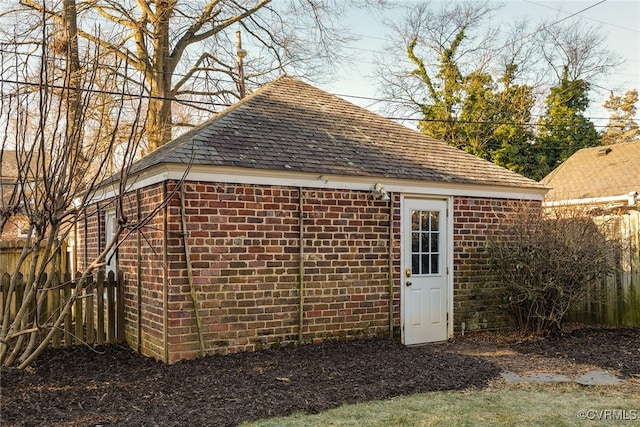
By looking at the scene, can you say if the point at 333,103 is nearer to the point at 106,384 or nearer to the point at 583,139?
the point at 106,384

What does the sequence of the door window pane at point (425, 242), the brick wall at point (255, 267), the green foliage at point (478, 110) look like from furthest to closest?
the green foliage at point (478, 110) → the door window pane at point (425, 242) → the brick wall at point (255, 267)

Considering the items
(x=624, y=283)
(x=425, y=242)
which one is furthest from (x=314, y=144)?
(x=624, y=283)

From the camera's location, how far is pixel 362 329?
802cm

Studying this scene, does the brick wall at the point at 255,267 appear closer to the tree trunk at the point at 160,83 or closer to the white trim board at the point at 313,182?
the white trim board at the point at 313,182

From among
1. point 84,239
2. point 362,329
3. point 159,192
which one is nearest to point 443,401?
point 362,329

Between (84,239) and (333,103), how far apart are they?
222 inches

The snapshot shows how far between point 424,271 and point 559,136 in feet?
56.6

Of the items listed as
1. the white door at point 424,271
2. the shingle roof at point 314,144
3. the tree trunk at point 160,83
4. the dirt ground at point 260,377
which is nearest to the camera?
the dirt ground at point 260,377

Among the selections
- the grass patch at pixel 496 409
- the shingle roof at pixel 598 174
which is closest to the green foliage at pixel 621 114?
the shingle roof at pixel 598 174

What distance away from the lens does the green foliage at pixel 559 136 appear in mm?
22609

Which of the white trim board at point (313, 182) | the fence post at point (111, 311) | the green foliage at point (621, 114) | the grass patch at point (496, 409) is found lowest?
the grass patch at point (496, 409)

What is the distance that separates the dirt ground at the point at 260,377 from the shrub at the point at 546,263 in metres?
0.60

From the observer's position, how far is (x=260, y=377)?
19.9ft

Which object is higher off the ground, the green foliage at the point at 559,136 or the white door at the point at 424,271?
the green foliage at the point at 559,136
